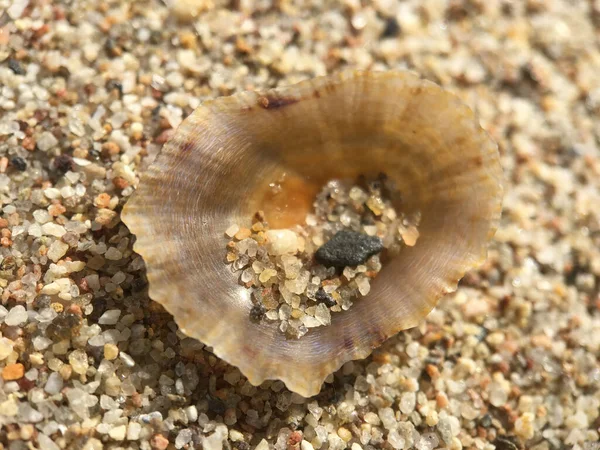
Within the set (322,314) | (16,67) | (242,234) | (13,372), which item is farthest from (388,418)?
(16,67)

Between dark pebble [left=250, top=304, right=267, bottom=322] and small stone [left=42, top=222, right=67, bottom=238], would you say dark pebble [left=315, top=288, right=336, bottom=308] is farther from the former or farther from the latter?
small stone [left=42, top=222, right=67, bottom=238]

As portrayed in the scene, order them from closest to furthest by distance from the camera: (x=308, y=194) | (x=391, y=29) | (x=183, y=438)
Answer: (x=183, y=438)
(x=308, y=194)
(x=391, y=29)

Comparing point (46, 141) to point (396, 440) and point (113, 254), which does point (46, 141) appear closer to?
point (113, 254)

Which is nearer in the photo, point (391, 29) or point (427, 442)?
point (427, 442)

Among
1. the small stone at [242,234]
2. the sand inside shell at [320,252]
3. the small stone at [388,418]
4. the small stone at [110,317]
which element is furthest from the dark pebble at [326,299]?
the small stone at [110,317]

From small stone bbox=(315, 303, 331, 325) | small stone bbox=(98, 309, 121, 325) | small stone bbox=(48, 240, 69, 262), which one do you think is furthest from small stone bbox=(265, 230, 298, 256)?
small stone bbox=(48, 240, 69, 262)

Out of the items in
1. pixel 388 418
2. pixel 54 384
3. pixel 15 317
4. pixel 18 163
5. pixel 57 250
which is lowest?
pixel 388 418
